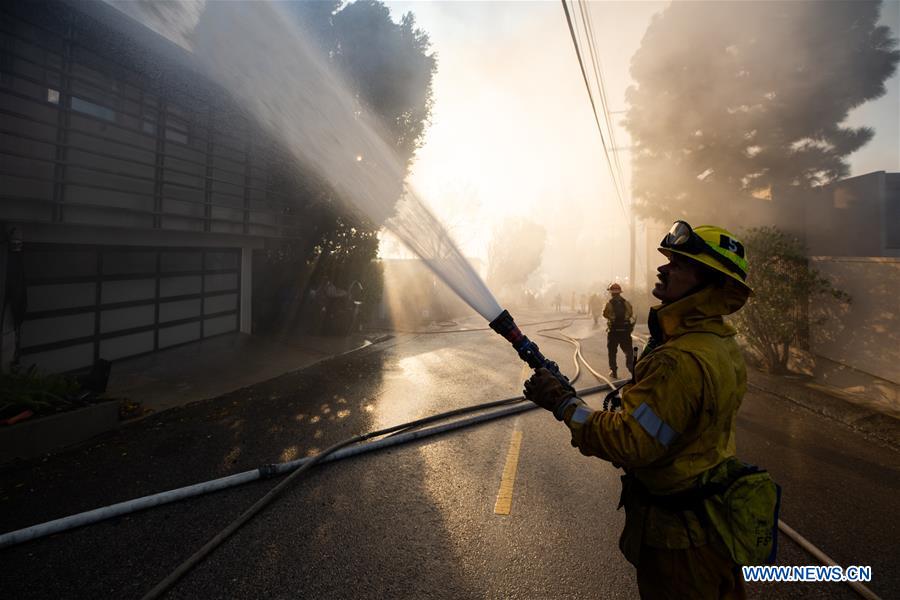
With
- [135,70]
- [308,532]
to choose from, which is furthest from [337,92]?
[308,532]

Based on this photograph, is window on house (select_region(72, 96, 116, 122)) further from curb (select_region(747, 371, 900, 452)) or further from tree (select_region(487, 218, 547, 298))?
tree (select_region(487, 218, 547, 298))

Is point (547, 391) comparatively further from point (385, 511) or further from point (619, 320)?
point (619, 320)

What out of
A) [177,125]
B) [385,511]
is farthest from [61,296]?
[385,511]

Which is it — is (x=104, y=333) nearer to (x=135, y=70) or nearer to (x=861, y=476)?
(x=135, y=70)

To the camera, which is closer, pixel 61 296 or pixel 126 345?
pixel 61 296

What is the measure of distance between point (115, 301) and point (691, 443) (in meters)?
11.1

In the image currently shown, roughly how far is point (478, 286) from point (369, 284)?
15140 millimetres

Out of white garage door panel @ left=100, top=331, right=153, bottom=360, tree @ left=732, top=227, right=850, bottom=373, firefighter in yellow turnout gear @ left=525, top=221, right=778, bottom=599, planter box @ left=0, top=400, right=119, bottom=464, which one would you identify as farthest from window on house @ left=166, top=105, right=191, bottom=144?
tree @ left=732, top=227, right=850, bottom=373

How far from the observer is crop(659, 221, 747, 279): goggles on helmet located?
1.86 m

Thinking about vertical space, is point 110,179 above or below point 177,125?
below

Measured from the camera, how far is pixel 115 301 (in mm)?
9156

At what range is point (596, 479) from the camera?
4.40m

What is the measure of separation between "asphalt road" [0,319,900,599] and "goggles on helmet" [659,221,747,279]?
7.61ft

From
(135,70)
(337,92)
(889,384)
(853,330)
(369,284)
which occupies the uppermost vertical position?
(337,92)
